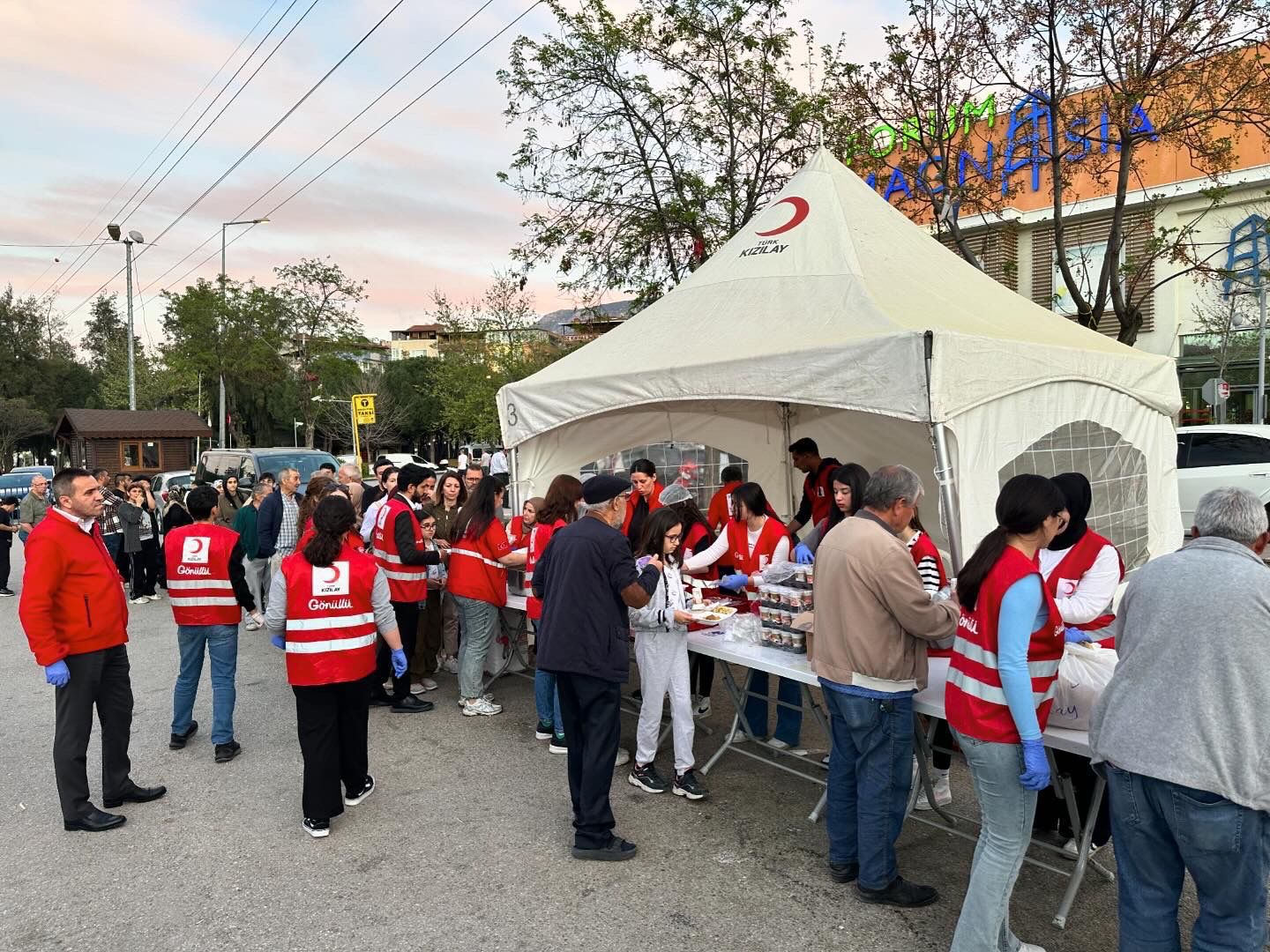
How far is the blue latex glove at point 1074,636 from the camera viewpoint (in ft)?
11.6

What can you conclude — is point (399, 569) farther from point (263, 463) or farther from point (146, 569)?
point (263, 463)

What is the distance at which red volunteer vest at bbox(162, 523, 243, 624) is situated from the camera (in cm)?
484

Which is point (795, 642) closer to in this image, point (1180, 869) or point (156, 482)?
point (1180, 869)

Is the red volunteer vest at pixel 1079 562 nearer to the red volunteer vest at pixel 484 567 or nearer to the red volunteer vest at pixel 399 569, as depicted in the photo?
the red volunteer vest at pixel 484 567

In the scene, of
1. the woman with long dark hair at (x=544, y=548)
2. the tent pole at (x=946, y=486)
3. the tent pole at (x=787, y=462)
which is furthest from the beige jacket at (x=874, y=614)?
the tent pole at (x=787, y=462)

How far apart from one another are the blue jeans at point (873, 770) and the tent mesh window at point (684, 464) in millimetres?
5129

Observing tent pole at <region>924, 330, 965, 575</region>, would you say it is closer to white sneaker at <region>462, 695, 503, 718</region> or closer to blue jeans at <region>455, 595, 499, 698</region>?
blue jeans at <region>455, 595, 499, 698</region>

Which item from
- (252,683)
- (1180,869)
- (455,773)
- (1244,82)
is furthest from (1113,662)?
(1244,82)

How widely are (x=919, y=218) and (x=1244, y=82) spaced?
4.72m

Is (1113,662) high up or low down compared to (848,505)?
down

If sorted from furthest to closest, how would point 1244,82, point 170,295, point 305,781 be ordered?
point 170,295
point 1244,82
point 305,781

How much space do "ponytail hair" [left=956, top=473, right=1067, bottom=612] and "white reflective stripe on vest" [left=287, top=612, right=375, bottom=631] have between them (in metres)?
2.72

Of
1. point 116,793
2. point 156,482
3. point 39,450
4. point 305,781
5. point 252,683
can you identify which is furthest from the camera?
point 39,450

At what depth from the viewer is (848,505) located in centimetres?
440
